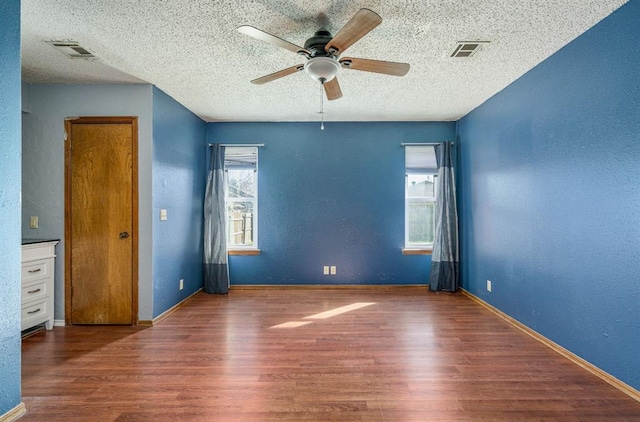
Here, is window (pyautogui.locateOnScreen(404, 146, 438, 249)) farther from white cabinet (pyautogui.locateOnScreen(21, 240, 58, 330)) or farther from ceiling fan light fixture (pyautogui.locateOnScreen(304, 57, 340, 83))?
white cabinet (pyautogui.locateOnScreen(21, 240, 58, 330))

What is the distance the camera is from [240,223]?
187 inches

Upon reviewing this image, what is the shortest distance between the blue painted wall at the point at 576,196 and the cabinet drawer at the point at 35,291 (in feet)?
15.5

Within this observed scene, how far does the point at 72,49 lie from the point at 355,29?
93.3 inches

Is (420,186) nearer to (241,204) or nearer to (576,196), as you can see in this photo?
(576,196)

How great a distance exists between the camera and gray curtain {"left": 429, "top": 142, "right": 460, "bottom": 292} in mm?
4375

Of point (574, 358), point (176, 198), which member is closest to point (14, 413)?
point (176, 198)

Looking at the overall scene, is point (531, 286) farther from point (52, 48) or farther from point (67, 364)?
point (52, 48)

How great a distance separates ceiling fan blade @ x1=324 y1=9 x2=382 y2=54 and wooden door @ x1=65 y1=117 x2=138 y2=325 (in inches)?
91.9

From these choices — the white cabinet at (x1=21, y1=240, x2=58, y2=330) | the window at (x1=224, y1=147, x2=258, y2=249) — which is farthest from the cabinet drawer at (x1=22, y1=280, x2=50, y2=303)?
the window at (x1=224, y1=147, x2=258, y2=249)

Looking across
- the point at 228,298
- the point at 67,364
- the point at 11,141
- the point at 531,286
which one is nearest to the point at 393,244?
the point at 531,286

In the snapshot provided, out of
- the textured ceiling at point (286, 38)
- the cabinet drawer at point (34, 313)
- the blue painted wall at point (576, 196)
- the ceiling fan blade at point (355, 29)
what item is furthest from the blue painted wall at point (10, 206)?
the blue painted wall at point (576, 196)

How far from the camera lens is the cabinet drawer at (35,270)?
2.83 m

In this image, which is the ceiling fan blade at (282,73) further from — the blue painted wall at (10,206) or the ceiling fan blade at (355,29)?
the blue painted wall at (10,206)

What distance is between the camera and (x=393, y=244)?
15.1 feet
